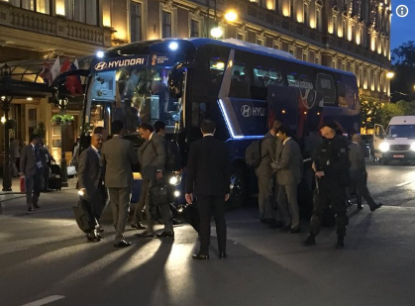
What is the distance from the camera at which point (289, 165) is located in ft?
34.4

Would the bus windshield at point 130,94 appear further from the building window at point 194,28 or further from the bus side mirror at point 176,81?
the building window at point 194,28

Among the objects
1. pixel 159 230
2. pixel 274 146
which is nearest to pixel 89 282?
pixel 159 230

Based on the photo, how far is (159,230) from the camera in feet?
35.9

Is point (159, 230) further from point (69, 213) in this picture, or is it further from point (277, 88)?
point (277, 88)

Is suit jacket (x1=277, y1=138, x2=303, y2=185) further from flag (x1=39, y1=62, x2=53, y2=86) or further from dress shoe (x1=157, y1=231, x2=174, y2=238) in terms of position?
flag (x1=39, y1=62, x2=53, y2=86)

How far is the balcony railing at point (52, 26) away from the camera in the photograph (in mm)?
22234

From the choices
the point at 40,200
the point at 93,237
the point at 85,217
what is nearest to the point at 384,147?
the point at 40,200

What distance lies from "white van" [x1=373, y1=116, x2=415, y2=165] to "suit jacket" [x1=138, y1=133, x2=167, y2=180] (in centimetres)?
2356

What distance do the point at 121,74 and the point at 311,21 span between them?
1482 inches

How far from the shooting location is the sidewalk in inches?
578

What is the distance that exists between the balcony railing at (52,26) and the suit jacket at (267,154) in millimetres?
14173

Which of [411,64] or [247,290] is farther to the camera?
[411,64]

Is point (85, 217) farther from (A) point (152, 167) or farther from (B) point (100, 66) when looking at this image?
(B) point (100, 66)

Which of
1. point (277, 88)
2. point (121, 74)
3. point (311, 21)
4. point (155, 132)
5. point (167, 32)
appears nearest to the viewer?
point (155, 132)
